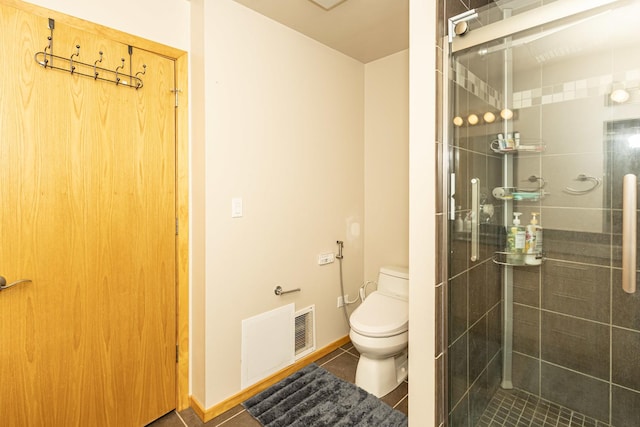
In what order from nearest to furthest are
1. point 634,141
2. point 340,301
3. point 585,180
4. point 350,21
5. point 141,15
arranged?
1. point 634,141
2. point 585,180
3. point 141,15
4. point 350,21
5. point 340,301

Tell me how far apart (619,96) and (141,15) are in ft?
7.58

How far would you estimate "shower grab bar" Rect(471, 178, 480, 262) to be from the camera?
155 centimetres

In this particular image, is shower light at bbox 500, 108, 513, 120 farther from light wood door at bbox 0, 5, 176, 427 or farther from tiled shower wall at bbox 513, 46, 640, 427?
light wood door at bbox 0, 5, 176, 427

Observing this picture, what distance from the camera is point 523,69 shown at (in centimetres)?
144

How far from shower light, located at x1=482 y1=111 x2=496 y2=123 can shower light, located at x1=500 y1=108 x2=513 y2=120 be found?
0.04 metres

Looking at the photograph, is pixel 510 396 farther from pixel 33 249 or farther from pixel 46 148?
pixel 46 148

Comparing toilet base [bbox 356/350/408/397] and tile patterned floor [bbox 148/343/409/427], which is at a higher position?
toilet base [bbox 356/350/408/397]

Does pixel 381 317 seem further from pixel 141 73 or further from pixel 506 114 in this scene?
pixel 141 73

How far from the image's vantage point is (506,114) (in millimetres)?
1509

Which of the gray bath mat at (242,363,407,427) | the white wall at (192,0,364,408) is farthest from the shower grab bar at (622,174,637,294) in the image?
the white wall at (192,0,364,408)

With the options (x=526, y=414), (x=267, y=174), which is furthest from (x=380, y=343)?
(x=267, y=174)

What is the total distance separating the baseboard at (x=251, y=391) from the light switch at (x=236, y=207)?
3.73 ft

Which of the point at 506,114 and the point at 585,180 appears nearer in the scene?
the point at 585,180

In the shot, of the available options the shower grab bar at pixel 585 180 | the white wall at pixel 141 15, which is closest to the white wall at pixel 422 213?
the shower grab bar at pixel 585 180
